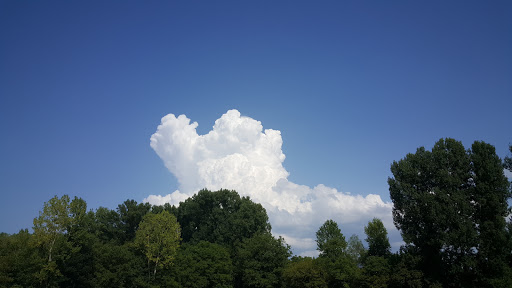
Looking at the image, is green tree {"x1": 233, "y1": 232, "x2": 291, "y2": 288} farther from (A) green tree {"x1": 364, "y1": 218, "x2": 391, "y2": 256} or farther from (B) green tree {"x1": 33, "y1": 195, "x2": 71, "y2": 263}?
(B) green tree {"x1": 33, "y1": 195, "x2": 71, "y2": 263}

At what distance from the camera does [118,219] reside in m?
71.2

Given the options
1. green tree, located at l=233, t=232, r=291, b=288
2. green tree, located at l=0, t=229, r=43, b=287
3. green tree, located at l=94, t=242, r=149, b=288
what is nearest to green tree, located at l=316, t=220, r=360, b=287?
green tree, located at l=233, t=232, r=291, b=288

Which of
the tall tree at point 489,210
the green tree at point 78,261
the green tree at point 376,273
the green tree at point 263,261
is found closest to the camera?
the tall tree at point 489,210

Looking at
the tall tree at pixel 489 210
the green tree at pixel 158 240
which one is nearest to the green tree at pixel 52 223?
the green tree at pixel 158 240

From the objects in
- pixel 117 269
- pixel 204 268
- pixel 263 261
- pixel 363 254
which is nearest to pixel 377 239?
pixel 363 254

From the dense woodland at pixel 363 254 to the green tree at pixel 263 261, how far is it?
16 centimetres

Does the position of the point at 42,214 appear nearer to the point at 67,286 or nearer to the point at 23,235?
the point at 23,235

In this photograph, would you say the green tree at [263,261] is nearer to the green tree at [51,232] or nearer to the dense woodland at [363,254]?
the dense woodland at [363,254]

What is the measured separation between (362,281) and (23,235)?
154ft

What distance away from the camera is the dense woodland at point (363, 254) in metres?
39.3

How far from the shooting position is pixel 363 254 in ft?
195

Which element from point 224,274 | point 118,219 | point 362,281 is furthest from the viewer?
point 118,219

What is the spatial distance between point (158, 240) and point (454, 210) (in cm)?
3817

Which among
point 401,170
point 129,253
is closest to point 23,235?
point 129,253
